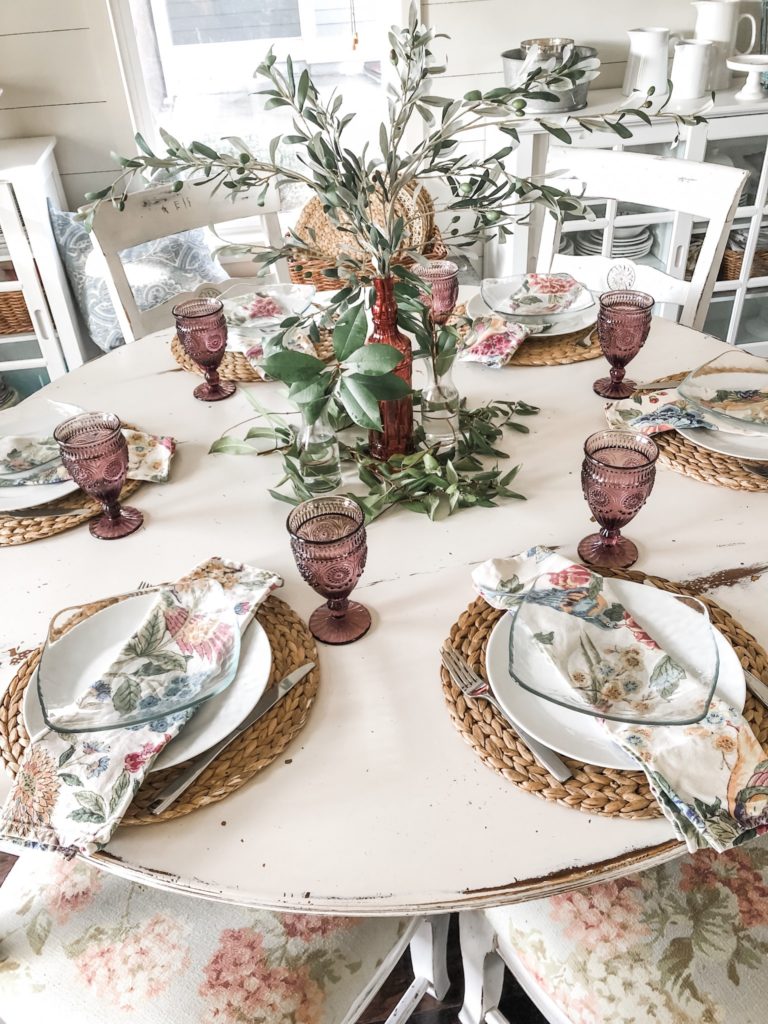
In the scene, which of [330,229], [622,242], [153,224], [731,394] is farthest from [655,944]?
[622,242]

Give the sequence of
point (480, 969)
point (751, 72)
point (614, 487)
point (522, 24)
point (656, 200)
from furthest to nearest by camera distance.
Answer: point (522, 24)
point (751, 72)
point (656, 200)
point (480, 969)
point (614, 487)

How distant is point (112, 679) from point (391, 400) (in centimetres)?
48

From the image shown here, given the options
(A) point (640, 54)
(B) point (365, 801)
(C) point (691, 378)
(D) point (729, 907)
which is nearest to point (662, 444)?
(C) point (691, 378)

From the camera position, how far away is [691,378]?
1229mm

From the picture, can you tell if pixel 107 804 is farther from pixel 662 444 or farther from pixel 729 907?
pixel 662 444

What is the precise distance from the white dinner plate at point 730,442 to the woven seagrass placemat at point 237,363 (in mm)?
596

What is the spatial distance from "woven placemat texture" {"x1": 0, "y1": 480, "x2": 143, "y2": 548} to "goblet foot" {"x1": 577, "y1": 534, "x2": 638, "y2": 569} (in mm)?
609

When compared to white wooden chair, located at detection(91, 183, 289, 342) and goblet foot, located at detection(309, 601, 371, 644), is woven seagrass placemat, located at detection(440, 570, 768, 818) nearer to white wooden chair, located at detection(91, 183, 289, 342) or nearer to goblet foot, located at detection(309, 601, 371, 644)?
goblet foot, located at detection(309, 601, 371, 644)

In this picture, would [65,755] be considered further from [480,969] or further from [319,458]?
[480,969]

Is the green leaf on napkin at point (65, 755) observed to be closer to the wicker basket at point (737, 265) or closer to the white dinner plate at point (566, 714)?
the white dinner plate at point (566, 714)

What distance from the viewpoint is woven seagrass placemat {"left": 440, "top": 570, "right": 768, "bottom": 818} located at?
703 mm

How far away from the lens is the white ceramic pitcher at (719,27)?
237 cm

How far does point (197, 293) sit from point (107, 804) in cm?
119

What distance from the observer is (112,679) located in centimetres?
81
